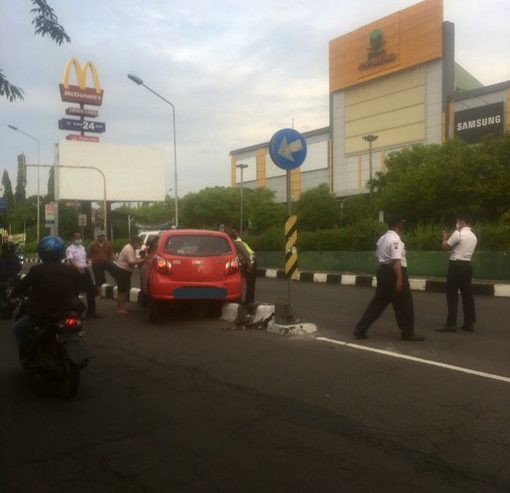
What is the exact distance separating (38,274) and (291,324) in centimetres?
405

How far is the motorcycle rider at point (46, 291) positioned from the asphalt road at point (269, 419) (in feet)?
2.02

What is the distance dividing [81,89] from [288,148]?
A: 213 ft

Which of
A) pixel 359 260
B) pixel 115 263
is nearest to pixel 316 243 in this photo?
pixel 359 260

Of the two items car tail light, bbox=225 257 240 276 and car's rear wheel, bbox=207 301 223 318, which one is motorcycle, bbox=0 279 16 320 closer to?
car's rear wheel, bbox=207 301 223 318

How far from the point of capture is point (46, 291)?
5840mm

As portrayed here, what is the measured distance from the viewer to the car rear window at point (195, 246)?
1057 centimetres

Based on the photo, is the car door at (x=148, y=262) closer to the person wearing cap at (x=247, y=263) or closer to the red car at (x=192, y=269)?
the red car at (x=192, y=269)

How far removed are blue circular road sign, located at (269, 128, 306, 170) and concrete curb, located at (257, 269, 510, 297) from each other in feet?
26.2

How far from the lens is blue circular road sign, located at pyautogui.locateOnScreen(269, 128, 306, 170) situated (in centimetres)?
902

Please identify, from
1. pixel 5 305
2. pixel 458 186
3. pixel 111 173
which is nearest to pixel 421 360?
pixel 5 305

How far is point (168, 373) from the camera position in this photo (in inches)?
264

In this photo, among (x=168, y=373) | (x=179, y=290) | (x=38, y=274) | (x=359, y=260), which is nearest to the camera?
(x=38, y=274)

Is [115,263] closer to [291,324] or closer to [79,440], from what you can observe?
[291,324]

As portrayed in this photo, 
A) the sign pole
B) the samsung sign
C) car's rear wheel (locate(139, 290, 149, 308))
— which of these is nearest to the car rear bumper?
the sign pole
